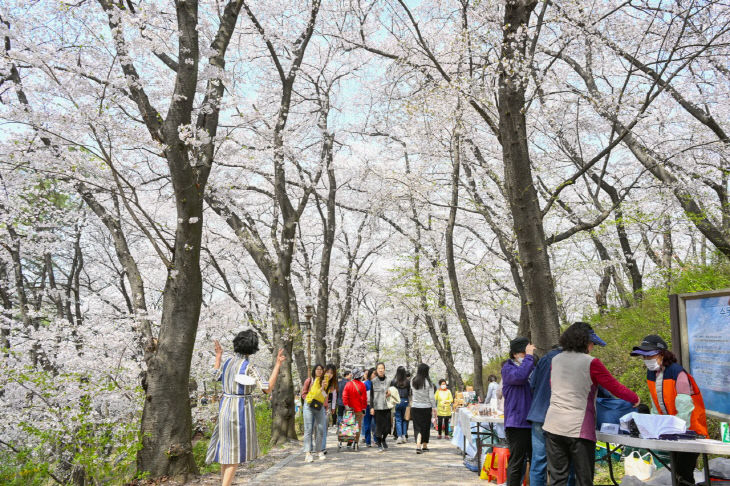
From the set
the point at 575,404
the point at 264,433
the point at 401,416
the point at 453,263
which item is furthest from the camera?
the point at 453,263

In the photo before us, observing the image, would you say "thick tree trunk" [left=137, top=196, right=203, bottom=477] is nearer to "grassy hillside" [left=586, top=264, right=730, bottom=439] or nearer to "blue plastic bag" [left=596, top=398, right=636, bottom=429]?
"blue plastic bag" [left=596, top=398, right=636, bottom=429]

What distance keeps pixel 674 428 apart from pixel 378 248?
22.8 metres

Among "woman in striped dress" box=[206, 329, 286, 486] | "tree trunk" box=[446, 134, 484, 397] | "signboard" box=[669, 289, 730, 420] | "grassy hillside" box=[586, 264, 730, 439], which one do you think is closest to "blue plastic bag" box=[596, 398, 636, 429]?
"signboard" box=[669, 289, 730, 420]

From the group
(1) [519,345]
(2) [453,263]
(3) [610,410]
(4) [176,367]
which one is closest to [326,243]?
(2) [453,263]

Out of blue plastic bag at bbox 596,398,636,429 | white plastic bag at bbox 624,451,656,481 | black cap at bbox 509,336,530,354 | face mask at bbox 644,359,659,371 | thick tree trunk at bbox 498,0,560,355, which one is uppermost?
thick tree trunk at bbox 498,0,560,355

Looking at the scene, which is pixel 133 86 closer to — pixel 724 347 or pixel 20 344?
pixel 724 347

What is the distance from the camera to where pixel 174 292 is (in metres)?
6.90

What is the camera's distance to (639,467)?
18.4ft

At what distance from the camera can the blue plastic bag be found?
4938 mm

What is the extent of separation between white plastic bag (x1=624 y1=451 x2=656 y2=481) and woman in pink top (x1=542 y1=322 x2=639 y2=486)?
1.21 metres

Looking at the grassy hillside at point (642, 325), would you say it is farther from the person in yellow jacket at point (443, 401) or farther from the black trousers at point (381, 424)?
the black trousers at point (381, 424)

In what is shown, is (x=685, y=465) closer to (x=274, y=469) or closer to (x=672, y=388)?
(x=672, y=388)

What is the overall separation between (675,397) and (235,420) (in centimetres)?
429

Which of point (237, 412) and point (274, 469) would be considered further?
point (274, 469)
